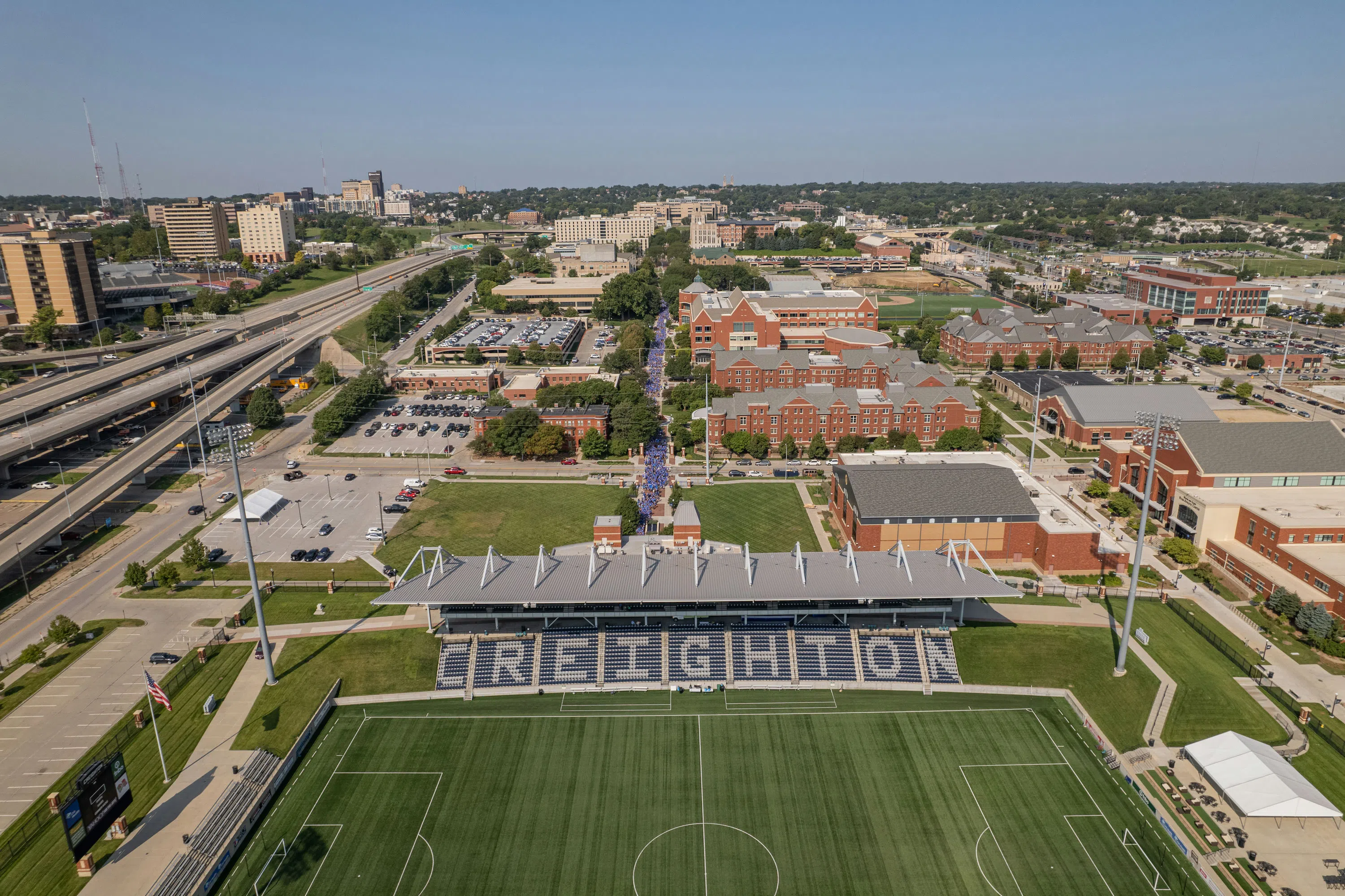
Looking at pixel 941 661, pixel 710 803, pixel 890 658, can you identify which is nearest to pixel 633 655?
pixel 710 803

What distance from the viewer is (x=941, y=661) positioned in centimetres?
5541

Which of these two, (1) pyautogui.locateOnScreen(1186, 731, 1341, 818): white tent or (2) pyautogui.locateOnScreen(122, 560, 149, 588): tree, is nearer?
(1) pyautogui.locateOnScreen(1186, 731, 1341, 818): white tent

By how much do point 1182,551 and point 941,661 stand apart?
2963cm

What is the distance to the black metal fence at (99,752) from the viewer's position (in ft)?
130

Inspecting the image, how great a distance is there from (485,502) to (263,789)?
4297cm

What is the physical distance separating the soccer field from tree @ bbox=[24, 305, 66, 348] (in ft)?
409

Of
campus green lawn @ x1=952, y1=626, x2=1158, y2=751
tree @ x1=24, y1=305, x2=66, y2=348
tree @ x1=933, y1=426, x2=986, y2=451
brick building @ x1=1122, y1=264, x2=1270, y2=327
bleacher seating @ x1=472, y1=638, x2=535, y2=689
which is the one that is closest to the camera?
campus green lawn @ x1=952, y1=626, x2=1158, y2=751

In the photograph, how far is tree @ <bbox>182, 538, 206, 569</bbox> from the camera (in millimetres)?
67750

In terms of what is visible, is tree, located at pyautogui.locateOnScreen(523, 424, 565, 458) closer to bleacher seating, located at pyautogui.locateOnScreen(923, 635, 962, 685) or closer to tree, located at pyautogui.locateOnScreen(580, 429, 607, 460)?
tree, located at pyautogui.locateOnScreen(580, 429, 607, 460)

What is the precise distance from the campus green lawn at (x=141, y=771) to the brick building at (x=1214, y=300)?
609ft

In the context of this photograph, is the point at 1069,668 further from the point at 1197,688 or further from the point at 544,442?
the point at 544,442

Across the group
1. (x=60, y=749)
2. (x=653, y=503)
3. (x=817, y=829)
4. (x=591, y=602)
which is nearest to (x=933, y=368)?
(x=653, y=503)

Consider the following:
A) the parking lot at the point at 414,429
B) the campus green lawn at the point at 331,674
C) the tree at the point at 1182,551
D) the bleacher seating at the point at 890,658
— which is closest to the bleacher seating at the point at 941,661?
the bleacher seating at the point at 890,658

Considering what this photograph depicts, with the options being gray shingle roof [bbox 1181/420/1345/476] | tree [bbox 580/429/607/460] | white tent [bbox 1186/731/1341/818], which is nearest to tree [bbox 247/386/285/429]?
tree [bbox 580/429/607/460]
